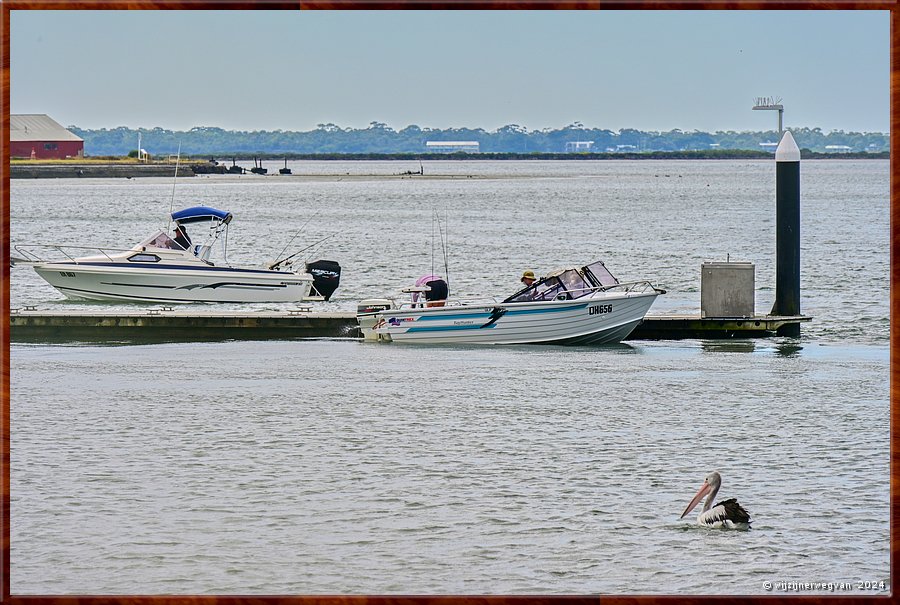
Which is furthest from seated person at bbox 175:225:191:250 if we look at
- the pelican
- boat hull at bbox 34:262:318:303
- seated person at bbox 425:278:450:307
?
the pelican

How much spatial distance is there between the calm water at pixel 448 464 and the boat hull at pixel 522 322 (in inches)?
12.6

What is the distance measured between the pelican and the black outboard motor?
2061cm

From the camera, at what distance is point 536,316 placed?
22.4 meters

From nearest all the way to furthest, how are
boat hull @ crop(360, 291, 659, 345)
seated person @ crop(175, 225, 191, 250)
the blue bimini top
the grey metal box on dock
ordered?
the grey metal box on dock → boat hull @ crop(360, 291, 659, 345) → the blue bimini top → seated person @ crop(175, 225, 191, 250)

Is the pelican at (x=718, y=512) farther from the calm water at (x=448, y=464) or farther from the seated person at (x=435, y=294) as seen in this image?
the seated person at (x=435, y=294)

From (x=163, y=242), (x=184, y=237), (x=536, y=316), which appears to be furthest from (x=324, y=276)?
(x=536, y=316)

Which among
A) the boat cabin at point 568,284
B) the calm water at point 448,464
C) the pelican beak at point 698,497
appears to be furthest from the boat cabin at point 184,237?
the pelican beak at point 698,497

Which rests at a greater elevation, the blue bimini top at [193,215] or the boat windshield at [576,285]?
the blue bimini top at [193,215]

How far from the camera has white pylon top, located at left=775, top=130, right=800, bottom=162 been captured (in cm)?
2156

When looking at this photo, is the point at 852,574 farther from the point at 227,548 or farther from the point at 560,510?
the point at 227,548

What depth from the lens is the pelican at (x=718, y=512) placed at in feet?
36.6

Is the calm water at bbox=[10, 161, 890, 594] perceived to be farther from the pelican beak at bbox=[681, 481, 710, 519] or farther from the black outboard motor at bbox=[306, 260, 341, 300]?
the black outboard motor at bbox=[306, 260, 341, 300]

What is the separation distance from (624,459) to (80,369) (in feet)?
33.5

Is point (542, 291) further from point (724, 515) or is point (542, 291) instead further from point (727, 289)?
point (724, 515)
